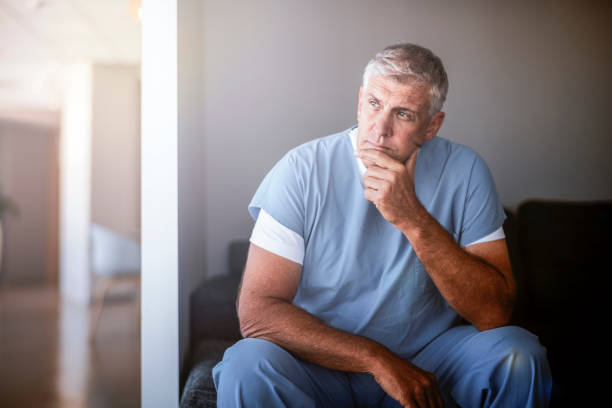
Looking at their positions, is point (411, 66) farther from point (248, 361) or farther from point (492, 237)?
point (248, 361)

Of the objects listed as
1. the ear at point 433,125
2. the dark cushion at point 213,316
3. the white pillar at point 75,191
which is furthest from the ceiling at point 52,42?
the ear at point 433,125

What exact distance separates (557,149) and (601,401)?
1.22 metres

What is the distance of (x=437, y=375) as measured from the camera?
2.98 feet

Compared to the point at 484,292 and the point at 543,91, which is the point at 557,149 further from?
the point at 484,292

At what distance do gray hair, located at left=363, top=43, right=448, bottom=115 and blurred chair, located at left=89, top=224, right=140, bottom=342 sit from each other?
2030 mm

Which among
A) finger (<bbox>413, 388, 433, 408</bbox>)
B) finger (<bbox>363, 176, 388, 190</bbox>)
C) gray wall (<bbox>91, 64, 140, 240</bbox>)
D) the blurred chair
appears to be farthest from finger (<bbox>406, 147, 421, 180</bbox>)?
gray wall (<bbox>91, 64, 140, 240</bbox>)

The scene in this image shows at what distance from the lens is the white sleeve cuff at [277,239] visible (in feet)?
2.92

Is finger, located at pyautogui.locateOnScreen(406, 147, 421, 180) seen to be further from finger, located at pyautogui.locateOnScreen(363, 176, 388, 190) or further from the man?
finger, located at pyautogui.locateOnScreen(363, 176, 388, 190)

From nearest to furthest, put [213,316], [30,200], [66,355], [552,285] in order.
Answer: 1. [213,316]
2. [552,285]
3. [66,355]
4. [30,200]

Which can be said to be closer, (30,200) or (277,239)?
(277,239)

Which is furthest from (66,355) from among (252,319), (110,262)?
(252,319)

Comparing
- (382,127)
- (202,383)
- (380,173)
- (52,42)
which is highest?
(52,42)

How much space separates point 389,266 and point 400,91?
17.0 inches

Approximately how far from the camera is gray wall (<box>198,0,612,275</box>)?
63.1 inches
